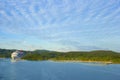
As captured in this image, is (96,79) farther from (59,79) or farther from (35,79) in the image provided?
(35,79)

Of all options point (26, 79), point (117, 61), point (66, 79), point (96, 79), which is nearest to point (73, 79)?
point (66, 79)

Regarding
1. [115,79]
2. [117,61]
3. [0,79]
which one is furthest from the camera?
[117,61]

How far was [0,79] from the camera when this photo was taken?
2484 inches

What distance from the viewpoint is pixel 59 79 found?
217ft

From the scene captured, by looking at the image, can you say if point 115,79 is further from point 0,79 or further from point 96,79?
point 0,79

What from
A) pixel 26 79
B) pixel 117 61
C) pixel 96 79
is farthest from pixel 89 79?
pixel 117 61

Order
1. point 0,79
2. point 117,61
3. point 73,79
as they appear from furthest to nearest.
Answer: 1. point 117,61
2. point 73,79
3. point 0,79

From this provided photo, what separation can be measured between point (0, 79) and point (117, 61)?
483ft

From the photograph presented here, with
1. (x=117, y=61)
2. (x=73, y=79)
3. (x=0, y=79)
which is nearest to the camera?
(x=0, y=79)

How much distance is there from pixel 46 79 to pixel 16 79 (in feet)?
26.0

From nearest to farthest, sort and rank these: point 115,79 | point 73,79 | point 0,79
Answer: point 0,79 → point 73,79 → point 115,79

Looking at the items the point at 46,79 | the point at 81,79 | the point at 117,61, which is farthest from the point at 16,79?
the point at 117,61

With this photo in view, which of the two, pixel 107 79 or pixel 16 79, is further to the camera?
pixel 107 79

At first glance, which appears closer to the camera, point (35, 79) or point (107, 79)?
point (35, 79)
